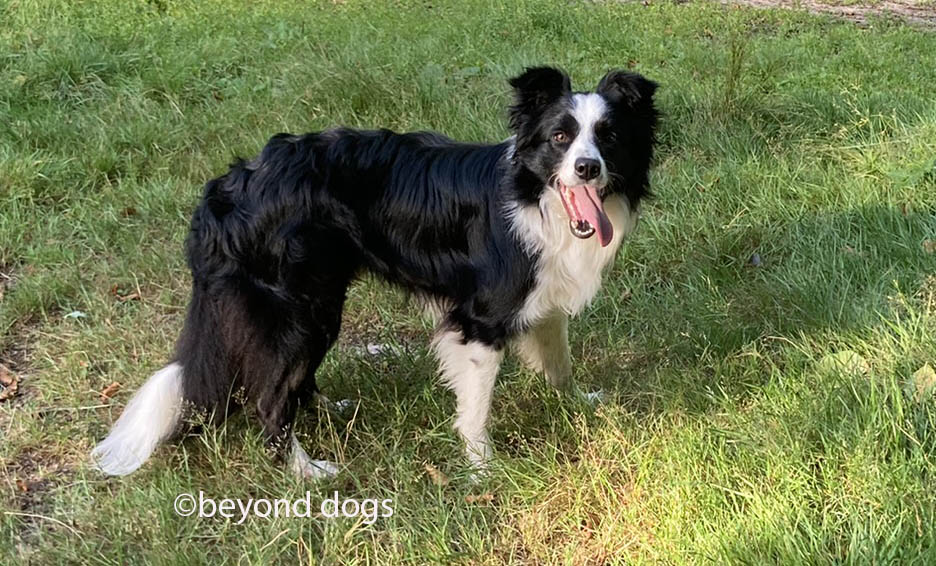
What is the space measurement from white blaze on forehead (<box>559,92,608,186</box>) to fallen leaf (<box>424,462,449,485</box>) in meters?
1.11

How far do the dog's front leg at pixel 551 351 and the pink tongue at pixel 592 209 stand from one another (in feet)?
1.79

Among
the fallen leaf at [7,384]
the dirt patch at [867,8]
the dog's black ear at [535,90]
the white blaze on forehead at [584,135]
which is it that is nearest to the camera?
the white blaze on forehead at [584,135]

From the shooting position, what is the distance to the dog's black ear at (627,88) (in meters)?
2.60

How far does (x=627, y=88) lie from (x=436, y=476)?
151cm

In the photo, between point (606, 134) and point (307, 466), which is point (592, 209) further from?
point (307, 466)

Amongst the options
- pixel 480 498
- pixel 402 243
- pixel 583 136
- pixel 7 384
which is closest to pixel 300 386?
pixel 402 243

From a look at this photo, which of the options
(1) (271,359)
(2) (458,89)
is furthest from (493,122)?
(1) (271,359)

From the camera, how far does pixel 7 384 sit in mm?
3299

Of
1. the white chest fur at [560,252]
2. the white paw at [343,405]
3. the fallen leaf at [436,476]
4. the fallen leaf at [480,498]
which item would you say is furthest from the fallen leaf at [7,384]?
the white chest fur at [560,252]

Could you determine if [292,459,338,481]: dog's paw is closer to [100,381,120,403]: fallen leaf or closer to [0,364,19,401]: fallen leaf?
[100,381,120,403]: fallen leaf

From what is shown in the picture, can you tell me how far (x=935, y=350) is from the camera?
107 inches

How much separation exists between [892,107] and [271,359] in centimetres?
445

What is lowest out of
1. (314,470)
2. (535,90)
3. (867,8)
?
(867,8)

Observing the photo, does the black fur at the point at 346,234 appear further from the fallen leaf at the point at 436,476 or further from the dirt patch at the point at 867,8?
the dirt patch at the point at 867,8
